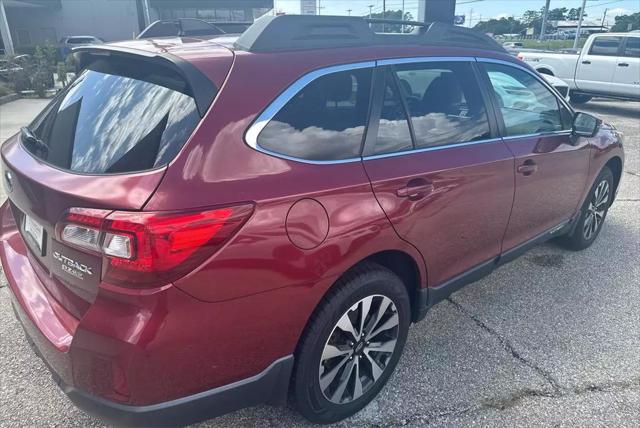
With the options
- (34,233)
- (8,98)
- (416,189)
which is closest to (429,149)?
(416,189)

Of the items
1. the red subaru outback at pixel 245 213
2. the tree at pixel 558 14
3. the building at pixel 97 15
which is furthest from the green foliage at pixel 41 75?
the tree at pixel 558 14

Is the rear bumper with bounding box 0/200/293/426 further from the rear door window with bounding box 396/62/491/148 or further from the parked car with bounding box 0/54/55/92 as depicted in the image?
the parked car with bounding box 0/54/55/92

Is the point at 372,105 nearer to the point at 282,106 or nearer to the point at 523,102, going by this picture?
the point at 282,106

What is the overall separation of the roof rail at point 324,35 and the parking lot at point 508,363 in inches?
69.8

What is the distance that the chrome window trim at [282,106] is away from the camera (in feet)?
6.17

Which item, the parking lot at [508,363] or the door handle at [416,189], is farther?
the parking lot at [508,363]

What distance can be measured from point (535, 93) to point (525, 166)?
2.46 ft

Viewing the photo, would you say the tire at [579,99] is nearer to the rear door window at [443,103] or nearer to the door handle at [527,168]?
the door handle at [527,168]

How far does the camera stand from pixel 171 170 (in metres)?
1.69

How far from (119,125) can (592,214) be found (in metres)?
4.07

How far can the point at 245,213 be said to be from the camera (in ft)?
5.82

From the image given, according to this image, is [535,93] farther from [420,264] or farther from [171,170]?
[171,170]

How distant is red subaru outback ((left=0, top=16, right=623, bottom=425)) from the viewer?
169 centimetres

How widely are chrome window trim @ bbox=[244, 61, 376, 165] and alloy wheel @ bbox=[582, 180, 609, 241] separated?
121 inches
